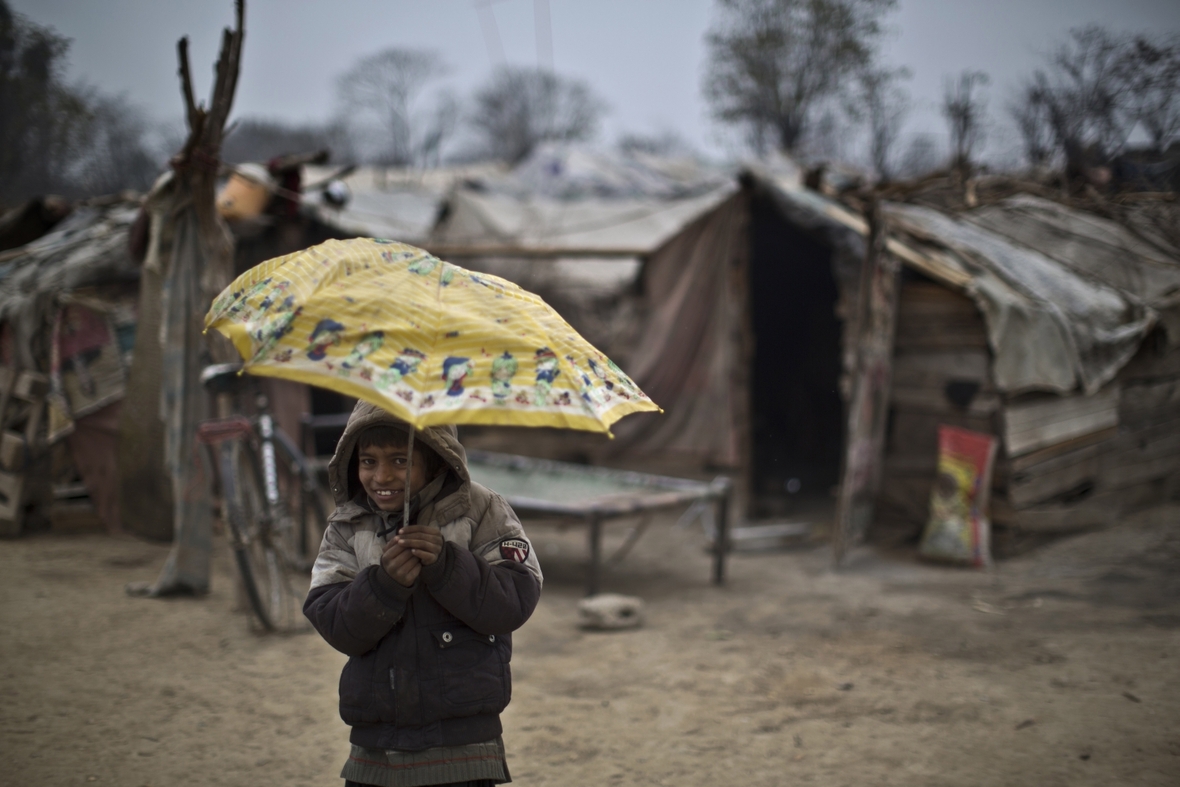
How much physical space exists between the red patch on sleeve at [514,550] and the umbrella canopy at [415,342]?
0.45m

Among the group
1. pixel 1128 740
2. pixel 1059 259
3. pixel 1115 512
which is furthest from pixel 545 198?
pixel 1128 740

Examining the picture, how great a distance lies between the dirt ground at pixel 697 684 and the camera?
10.5 feet

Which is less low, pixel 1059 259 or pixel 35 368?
pixel 1059 259

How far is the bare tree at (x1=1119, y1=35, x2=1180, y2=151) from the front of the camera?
738cm

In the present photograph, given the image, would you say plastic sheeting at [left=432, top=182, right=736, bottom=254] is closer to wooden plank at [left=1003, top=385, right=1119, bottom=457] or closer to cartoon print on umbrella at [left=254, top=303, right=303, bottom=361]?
wooden plank at [left=1003, top=385, right=1119, bottom=457]

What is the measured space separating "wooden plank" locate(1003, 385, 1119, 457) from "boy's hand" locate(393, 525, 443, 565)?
19.2 ft

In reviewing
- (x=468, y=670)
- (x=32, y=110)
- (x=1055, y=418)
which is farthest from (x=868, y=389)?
(x=32, y=110)

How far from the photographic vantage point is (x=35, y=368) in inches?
249

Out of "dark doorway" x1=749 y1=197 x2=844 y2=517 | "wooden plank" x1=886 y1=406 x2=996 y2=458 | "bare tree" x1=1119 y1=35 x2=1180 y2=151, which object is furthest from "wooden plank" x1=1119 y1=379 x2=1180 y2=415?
"dark doorway" x1=749 y1=197 x2=844 y2=517

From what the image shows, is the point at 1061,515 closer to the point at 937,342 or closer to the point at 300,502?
the point at 937,342

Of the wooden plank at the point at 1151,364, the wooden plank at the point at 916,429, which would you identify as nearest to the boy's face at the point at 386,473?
the wooden plank at the point at 916,429

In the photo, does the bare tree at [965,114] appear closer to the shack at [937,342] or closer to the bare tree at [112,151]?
the shack at [937,342]

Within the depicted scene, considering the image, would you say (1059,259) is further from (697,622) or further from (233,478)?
(233,478)

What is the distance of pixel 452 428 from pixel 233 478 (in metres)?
2.96
